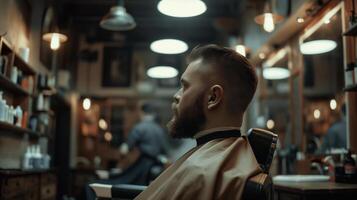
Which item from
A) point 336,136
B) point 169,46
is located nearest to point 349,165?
point 336,136

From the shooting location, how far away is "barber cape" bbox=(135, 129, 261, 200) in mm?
1042

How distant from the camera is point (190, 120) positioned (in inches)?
50.6

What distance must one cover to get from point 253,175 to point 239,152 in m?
0.11

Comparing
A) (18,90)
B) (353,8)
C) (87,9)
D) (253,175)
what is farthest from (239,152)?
(87,9)

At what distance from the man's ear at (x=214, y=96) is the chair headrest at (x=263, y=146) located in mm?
221

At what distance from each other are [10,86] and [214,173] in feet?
11.0

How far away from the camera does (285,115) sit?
5465 millimetres

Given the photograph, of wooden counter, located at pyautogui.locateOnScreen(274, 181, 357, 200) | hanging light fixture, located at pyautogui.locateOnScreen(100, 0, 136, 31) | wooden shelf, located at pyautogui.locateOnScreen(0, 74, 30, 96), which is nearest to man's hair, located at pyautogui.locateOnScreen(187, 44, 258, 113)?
wooden counter, located at pyautogui.locateOnScreen(274, 181, 357, 200)

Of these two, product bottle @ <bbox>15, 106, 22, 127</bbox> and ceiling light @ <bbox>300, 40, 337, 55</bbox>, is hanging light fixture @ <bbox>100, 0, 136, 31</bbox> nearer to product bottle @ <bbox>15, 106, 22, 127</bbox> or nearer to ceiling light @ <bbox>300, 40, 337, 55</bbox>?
product bottle @ <bbox>15, 106, 22, 127</bbox>

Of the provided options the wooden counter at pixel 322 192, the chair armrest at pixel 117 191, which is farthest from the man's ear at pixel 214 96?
the wooden counter at pixel 322 192

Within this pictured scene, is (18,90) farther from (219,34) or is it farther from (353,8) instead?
(219,34)

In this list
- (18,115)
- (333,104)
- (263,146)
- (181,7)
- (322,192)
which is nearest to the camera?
(263,146)

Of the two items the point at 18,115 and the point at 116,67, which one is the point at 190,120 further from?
the point at 116,67

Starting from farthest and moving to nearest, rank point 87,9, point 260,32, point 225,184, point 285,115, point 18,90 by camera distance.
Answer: point 87,9
point 260,32
point 285,115
point 18,90
point 225,184
